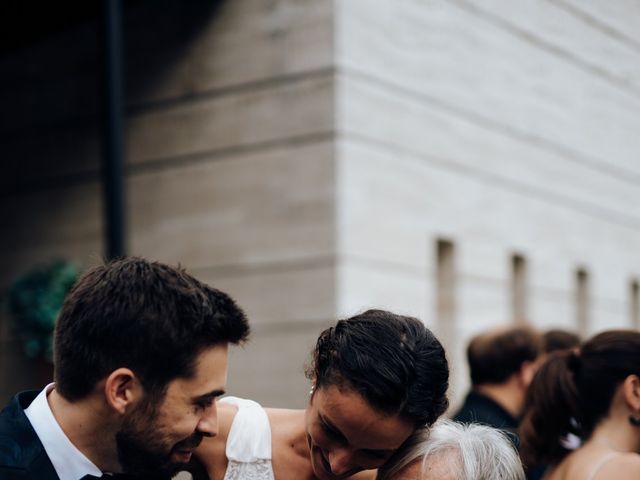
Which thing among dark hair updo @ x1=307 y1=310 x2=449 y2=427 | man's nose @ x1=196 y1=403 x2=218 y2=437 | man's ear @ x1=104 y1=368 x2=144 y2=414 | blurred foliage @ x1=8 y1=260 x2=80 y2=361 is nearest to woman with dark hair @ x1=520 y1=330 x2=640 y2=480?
dark hair updo @ x1=307 y1=310 x2=449 y2=427

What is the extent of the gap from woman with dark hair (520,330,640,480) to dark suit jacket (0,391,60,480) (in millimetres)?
1880

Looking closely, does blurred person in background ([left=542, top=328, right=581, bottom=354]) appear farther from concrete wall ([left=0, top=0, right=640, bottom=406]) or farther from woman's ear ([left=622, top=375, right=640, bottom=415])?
concrete wall ([left=0, top=0, right=640, bottom=406])

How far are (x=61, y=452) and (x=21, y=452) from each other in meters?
0.09

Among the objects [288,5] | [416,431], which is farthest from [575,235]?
[416,431]

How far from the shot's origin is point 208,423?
10.1 feet

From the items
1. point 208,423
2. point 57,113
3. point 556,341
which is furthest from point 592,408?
point 57,113

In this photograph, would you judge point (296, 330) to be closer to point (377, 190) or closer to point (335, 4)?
point (377, 190)

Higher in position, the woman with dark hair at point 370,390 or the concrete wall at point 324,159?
the concrete wall at point 324,159

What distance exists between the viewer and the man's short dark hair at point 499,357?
20.9 ft

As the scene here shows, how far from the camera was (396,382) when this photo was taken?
3.22 metres

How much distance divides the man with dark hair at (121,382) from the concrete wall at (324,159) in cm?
743

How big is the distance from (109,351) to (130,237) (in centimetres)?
930

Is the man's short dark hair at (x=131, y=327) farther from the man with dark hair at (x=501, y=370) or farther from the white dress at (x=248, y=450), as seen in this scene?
the man with dark hair at (x=501, y=370)

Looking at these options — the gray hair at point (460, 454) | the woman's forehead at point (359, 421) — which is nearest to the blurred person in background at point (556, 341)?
the gray hair at point (460, 454)
